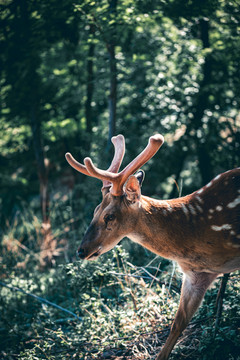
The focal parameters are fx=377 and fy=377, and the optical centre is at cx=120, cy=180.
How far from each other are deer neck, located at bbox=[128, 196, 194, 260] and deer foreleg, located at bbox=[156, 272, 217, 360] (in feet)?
0.85

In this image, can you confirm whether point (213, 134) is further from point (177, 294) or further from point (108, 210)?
point (108, 210)

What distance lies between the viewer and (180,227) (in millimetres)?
2869

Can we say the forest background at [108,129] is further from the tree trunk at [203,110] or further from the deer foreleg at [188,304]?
the deer foreleg at [188,304]

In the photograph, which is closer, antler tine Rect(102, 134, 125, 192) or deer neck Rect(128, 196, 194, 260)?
deer neck Rect(128, 196, 194, 260)

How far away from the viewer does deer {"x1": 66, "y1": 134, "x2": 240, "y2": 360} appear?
2.78 metres

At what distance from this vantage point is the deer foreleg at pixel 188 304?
2.89 m

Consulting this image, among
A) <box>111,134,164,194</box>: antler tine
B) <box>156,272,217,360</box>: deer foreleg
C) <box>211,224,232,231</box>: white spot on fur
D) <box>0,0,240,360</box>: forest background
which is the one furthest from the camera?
<box>0,0,240,360</box>: forest background

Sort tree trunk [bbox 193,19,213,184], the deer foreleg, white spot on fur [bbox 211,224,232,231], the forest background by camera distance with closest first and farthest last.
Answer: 1. white spot on fur [bbox 211,224,232,231]
2. the deer foreleg
3. the forest background
4. tree trunk [bbox 193,19,213,184]

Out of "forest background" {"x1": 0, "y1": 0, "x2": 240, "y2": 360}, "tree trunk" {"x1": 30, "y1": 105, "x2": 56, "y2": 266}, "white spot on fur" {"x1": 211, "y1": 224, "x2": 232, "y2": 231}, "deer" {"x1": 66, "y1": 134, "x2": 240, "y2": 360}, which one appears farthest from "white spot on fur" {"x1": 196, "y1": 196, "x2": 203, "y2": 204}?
"tree trunk" {"x1": 30, "y1": 105, "x2": 56, "y2": 266}

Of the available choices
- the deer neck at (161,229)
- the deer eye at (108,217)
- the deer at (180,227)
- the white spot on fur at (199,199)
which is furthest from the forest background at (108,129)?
the deer eye at (108,217)

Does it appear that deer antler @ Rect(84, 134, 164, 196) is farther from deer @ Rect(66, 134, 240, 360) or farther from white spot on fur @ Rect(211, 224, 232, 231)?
white spot on fur @ Rect(211, 224, 232, 231)

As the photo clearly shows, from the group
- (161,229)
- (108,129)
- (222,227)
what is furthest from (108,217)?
(108,129)

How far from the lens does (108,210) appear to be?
2848 mm

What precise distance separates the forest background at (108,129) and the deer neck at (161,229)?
0.78m
